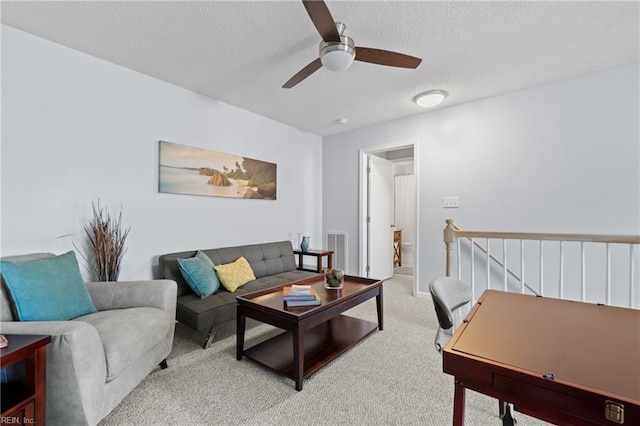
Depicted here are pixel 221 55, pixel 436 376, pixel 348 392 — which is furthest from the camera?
pixel 221 55

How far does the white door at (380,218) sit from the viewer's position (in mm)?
4414

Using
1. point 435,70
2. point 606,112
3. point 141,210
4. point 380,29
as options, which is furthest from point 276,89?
point 606,112

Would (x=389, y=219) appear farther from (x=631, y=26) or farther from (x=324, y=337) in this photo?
(x=631, y=26)

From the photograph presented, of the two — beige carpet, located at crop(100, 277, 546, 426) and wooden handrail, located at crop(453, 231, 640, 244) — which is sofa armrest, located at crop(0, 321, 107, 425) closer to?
beige carpet, located at crop(100, 277, 546, 426)

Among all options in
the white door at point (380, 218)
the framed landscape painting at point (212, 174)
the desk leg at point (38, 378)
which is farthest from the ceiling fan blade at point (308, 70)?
the white door at point (380, 218)

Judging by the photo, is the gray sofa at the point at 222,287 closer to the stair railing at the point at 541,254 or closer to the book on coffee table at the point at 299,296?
the book on coffee table at the point at 299,296

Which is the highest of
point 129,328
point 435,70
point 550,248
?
point 435,70

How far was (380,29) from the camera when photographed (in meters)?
2.03

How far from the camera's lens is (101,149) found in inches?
95.1

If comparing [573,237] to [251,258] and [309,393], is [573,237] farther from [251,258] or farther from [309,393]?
[251,258]

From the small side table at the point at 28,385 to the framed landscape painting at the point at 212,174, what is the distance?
6.02 feet

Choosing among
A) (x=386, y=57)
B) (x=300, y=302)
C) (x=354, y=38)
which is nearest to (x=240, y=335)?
(x=300, y=302)

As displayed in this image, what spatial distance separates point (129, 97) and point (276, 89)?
1.41 meters

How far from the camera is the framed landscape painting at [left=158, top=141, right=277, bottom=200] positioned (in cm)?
284
